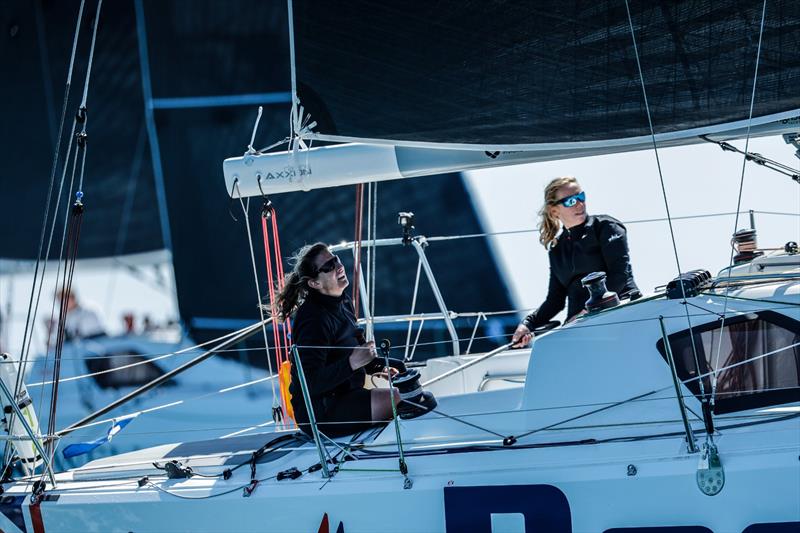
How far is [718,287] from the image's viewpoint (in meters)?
2.47

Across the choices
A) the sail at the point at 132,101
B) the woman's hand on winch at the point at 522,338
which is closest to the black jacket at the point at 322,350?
the woman's hand on winch at the point at 522,338

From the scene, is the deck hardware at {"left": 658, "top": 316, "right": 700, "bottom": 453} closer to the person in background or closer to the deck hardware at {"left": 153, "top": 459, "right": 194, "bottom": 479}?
the deck hardware at {"left": 153, "top": 459, "right": 194, "bottom": 479}

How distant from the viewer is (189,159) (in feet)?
23.7

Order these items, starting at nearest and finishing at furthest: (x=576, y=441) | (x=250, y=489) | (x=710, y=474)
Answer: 1. (x=710, y=474)
2. (x=576, y=441)
3. (x=250, y=489)

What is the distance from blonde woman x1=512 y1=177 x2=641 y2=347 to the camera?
2924 mm

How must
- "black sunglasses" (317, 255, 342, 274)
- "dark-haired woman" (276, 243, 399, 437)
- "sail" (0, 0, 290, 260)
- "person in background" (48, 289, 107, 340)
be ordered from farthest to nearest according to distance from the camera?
"person in background" (48, 289, 107, 340) → "sail" (0, 0, 290, 260) → "black sunglasses" (317, 255, 342, 274) → "dark-haired woman" (276, 243, 399, 437)

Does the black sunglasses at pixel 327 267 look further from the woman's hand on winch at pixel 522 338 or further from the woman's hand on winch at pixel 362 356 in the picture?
the woman's hand on winch at pixel 522 338

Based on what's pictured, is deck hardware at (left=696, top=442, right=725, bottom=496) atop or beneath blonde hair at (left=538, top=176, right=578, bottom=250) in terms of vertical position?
beneath

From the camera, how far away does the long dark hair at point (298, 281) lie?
2664mm

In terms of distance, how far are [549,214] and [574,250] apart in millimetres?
139

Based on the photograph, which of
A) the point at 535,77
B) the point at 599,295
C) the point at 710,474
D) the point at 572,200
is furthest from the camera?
the point at 572,200

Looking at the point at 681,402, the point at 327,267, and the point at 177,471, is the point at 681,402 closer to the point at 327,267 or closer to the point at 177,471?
the point at 327,267

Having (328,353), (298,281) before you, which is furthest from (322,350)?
(298,281)

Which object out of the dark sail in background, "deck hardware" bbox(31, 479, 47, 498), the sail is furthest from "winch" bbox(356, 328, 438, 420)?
the sail
